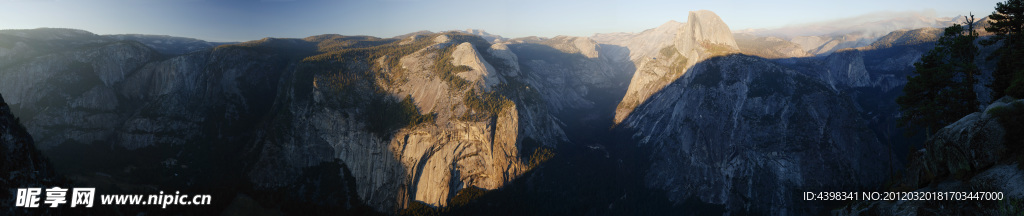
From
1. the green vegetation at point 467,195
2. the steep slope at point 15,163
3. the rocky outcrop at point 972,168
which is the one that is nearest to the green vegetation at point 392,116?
the green vegetation at point 467,195

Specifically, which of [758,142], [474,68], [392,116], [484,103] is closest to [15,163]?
[392,116]

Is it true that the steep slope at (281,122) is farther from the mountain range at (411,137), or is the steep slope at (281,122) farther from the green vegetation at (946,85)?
the green vegetation at (946,85)

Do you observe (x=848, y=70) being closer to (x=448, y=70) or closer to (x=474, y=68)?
(x=474, y=68)

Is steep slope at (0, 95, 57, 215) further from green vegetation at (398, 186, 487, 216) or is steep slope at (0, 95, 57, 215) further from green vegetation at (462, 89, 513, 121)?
green vegetation at (462, 89, 513, 121)

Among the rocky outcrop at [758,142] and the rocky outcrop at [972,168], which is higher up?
the rocky outcrop at [972,168]

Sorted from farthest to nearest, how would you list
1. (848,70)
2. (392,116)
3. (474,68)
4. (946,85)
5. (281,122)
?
(848,70)
(474,68)
(392,116)
(281,122)
(946,85)
